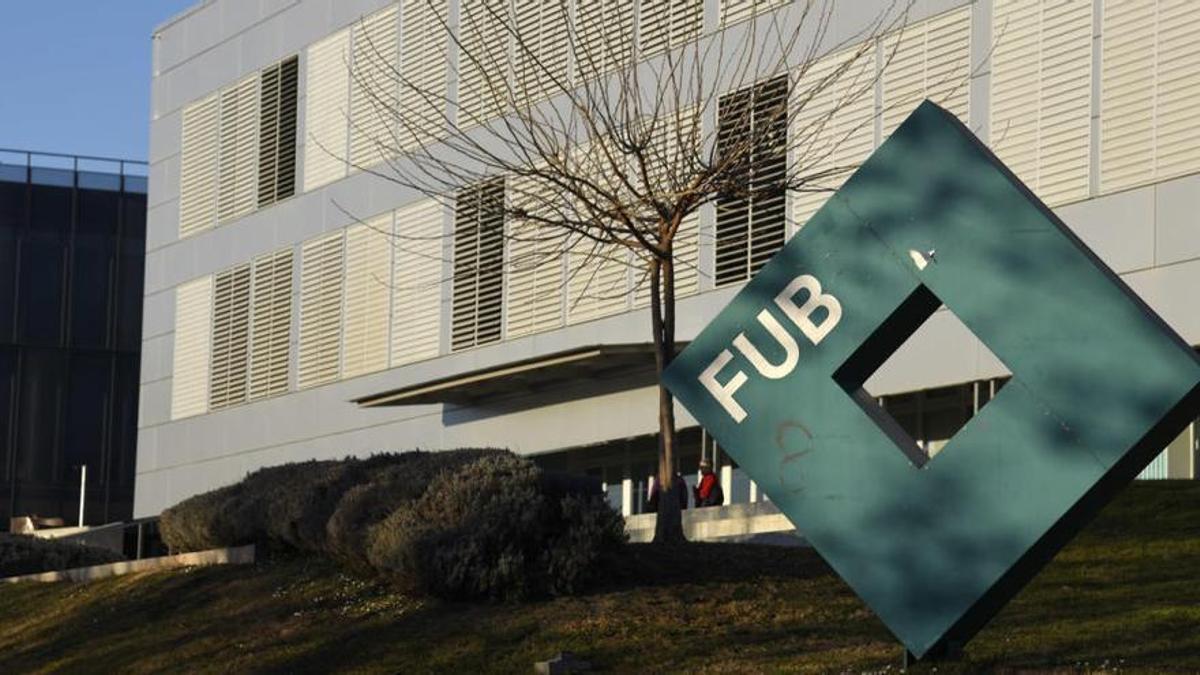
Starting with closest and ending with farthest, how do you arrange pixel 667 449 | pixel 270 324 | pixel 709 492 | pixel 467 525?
pixel 467 525 < pixel 667 449 < pixel 709 492 < pixel 270 324

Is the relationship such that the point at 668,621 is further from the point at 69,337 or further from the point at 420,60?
the point at 69,337

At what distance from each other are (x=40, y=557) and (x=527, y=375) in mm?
12013

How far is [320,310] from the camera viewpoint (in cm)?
4694

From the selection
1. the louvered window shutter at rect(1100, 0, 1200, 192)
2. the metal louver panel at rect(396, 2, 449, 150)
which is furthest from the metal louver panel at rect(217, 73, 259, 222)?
the louvered window shutter at rect(1100, 0, 1200, 192)

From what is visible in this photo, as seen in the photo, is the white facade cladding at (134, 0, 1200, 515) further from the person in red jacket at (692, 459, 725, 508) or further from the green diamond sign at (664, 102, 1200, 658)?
the green diamond sign at (664, 102, 1200, 658)

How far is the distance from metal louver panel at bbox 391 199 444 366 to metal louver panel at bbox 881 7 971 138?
39.9ft

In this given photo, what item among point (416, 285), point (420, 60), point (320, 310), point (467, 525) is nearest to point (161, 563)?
point (467, 525)

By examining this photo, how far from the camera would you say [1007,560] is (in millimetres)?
12109

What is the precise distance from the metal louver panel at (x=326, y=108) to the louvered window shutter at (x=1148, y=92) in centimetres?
1983

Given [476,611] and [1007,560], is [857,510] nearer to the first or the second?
[1007,560]

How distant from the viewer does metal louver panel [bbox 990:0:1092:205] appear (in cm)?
3097

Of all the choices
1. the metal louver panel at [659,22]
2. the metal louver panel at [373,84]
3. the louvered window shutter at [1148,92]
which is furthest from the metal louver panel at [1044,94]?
the metal louver panel at [373,84]

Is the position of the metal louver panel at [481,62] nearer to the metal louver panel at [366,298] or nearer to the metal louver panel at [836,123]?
the metal louver panel at [366,298]

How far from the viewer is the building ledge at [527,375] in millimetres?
37625
